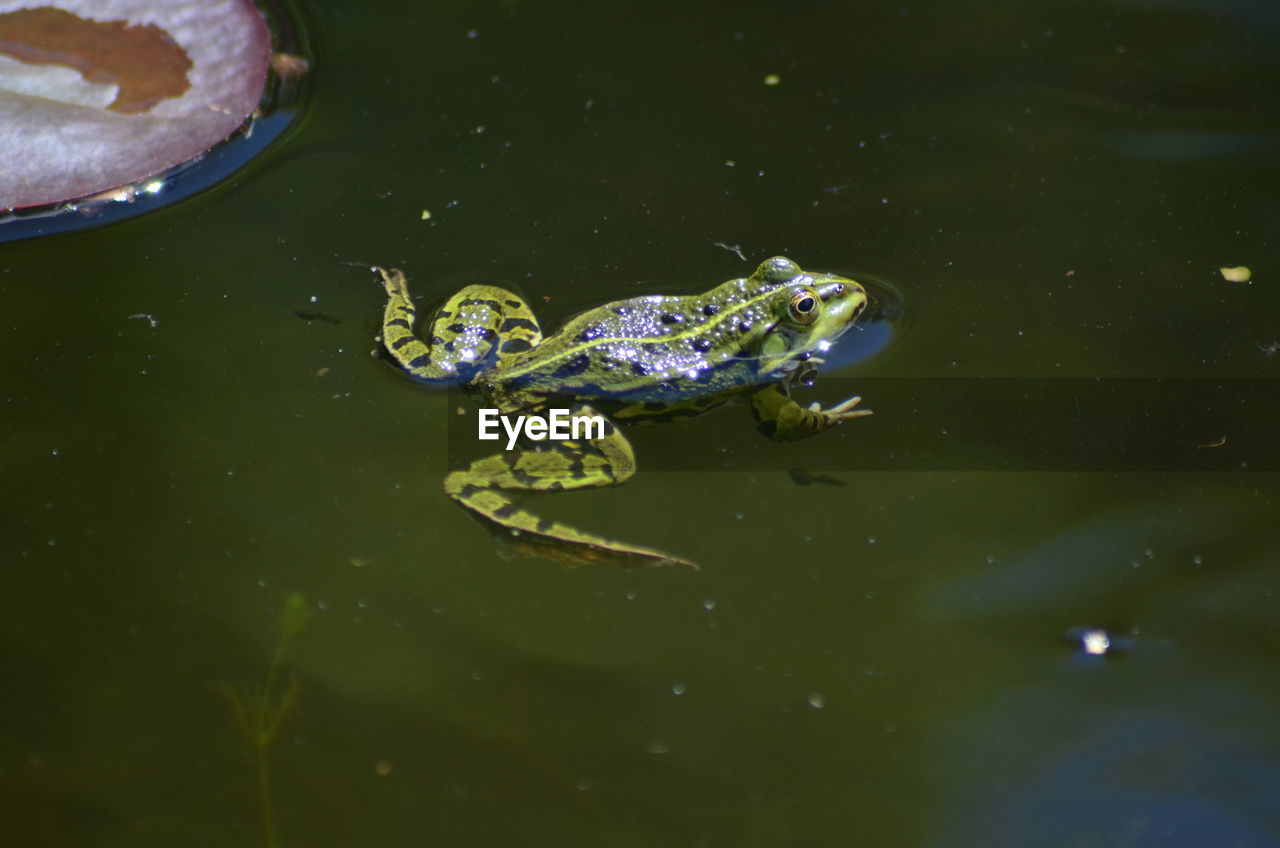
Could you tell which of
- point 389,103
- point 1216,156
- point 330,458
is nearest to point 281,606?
point 330,458

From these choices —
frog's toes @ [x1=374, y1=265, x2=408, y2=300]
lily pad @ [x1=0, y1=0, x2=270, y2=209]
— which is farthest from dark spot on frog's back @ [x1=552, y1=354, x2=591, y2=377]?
lily pad @ [x1=0, y1=0, x2=270, y2=209]

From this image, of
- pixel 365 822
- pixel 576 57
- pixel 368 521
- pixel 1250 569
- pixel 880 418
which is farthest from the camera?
pixel 576 57

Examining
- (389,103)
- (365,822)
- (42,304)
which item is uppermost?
(389,103)

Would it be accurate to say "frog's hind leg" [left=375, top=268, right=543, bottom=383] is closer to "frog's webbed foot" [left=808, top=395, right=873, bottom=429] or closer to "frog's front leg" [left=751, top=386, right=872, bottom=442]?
"frog's front leg" [left=751, top=386, right=872, bottom=442]

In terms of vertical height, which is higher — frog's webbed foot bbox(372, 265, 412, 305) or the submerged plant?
frog's webbed foot bbox(372, 265, 412, 305)

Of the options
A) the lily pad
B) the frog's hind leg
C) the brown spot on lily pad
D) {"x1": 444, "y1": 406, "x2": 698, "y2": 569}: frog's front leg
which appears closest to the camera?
{"x1": 444, "y1": 406, "x2": 698, "y2": 569}: frog's front leg

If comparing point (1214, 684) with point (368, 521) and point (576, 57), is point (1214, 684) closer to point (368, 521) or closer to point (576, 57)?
point (368, 521)

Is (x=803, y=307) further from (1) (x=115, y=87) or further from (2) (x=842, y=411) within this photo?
(1) (x=115, y=87)

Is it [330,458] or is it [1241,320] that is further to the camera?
[1241,320]
